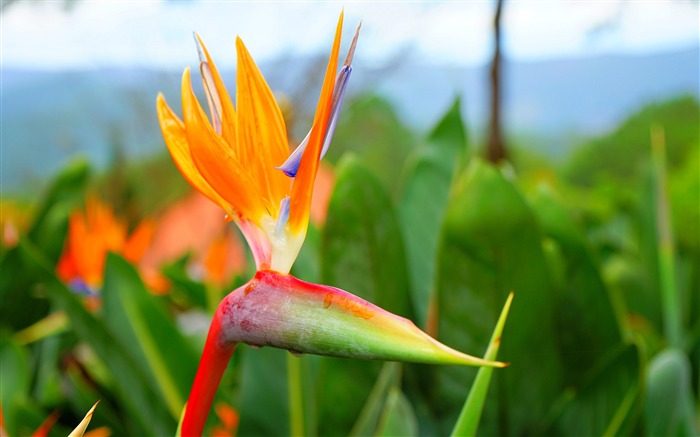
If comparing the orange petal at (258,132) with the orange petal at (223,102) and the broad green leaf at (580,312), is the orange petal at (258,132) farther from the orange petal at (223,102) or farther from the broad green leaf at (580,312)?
the broad green leaf at (580,312)

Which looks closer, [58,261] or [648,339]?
[648,339]

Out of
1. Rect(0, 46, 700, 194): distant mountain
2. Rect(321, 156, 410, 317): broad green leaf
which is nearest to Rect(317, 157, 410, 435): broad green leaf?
Rect(321, 156, 410, 317): broad green leaf

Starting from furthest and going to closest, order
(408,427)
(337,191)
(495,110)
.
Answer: (495,110) < (337,191) < (408,427)

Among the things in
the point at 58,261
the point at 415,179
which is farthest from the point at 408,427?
the point at 58,261

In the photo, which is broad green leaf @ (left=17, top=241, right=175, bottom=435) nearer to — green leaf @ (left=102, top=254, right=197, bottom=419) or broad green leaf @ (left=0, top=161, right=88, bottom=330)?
green leaf @ (left=102, top=254, right=197, bottom=419)

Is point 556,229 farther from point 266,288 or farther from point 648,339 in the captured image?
point 266,288

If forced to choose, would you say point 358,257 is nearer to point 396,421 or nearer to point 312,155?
point 396,421
